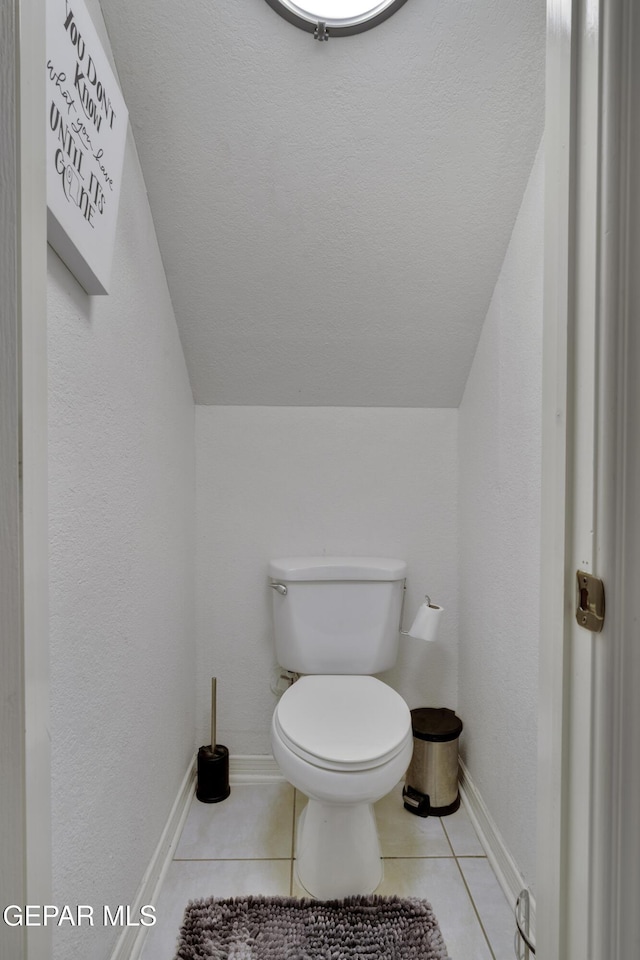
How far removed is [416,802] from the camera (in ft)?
5.71

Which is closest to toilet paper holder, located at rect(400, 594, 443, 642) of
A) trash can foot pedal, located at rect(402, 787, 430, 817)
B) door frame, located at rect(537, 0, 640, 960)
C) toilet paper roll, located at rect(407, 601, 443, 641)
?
toilet paper roll, located at rect(407, 601, 443, 641)

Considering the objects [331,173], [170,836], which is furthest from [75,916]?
[331,173]

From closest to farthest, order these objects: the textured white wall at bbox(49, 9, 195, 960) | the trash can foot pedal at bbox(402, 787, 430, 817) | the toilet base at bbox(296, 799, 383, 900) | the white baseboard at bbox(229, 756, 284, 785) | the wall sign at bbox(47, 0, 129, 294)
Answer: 1. the wall sign at bbox(47, 0, 129, 294)
2. the textured white wall at bbox(49, 9, 195, 960)
3. the toilet base at bbox(296, 799, 383, 900)
4. the trash can foot pedal at bbox(402, 787, 430, 817)
5. the white baseboard at bbox(229, 756, 284, 785)

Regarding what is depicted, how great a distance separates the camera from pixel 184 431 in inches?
70.9

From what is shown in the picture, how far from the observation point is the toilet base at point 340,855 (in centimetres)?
140

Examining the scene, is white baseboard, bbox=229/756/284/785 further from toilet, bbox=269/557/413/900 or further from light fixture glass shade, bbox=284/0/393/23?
light fixture glass shade, bbox=284/0/393/23

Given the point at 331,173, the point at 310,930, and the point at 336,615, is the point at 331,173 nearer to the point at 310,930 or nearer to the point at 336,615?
the point at 336,615

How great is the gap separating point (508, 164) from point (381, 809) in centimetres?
188

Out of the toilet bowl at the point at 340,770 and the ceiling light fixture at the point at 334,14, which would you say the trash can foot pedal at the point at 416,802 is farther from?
the ceiling light fixture at the point at 334,14

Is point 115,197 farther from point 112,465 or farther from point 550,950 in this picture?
point 550,950

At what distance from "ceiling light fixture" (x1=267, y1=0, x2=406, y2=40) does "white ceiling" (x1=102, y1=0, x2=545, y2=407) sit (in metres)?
0.02

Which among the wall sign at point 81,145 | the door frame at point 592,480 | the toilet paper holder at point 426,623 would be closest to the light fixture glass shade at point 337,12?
the wall sign at point 81,145

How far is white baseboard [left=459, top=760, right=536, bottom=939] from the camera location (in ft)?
4.38

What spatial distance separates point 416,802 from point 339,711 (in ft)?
1.70
